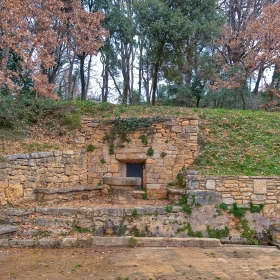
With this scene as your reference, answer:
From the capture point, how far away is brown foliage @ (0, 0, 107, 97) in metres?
10.4

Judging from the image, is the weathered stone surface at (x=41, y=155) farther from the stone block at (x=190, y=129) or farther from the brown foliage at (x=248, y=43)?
the brown foliage at (x=248, y=43)

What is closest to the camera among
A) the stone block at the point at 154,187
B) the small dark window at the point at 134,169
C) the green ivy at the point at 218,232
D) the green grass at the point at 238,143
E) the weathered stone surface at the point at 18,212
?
the weathered stone surface at the point at 18,212

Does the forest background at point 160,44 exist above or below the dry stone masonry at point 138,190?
above

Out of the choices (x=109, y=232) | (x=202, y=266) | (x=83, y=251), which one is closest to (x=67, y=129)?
(x=109, y=232)

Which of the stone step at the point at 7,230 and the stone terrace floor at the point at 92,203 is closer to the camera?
the stone step at the point at 7,230

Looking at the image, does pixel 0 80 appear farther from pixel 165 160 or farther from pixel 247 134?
pixel 247 134

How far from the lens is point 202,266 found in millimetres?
5879

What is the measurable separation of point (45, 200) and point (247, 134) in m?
7.22

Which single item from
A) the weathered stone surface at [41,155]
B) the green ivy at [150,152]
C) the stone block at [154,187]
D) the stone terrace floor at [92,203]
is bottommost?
the stone terrace floor at [92,203]

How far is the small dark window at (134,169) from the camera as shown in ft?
35.5

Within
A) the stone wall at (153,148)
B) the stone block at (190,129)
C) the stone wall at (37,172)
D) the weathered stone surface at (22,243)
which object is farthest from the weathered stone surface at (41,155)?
the stone block at (190,129)

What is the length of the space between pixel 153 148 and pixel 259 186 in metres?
3.45

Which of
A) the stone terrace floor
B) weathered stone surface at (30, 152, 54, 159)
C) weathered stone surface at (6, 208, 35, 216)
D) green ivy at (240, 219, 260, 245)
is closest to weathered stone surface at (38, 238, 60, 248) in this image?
weathered stone surface at (6, 208, 35, 216)

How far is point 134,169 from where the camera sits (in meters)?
10.8
